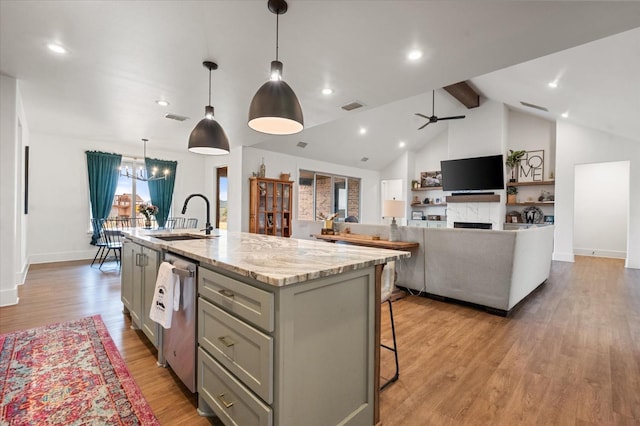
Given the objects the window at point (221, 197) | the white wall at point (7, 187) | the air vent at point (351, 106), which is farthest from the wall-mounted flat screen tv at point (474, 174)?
the white wall at point (7, 187)

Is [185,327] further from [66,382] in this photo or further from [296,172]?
[296,172]

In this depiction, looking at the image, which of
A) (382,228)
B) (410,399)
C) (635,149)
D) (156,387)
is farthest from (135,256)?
(635,149)

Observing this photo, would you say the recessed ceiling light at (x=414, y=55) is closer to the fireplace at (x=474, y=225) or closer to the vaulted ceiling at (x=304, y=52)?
the vaulted ceiling at (x=304, y=52)

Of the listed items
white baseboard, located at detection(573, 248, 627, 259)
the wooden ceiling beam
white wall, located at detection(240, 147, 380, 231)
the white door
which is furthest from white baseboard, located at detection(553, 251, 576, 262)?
white wall, located at detection(240, 147, 380, 231)

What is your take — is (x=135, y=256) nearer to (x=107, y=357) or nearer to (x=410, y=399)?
(x=107, y=357)

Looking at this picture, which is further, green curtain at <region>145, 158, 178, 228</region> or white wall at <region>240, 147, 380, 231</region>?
green curtain at <region>145, 158, 178, 228</region>

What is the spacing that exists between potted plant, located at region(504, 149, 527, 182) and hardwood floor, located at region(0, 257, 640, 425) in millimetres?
4021

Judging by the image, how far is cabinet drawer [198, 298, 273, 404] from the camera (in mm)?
1138

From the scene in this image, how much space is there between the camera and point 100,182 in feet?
19.7

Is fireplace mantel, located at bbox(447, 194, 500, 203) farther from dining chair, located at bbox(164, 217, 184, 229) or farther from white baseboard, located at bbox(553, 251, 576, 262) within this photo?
dining chair, located at bbox(164, 217, 184, 229)

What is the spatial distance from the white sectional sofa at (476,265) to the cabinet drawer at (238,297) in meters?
2.81

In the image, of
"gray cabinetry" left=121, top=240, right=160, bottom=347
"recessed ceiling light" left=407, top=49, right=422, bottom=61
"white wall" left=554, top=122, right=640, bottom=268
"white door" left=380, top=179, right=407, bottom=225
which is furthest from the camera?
"white door" left=380, top=179, right=407, bottom=225

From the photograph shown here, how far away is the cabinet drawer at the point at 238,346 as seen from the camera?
1.14 meters

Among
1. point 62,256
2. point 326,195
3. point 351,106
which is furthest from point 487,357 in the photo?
point 62,256
